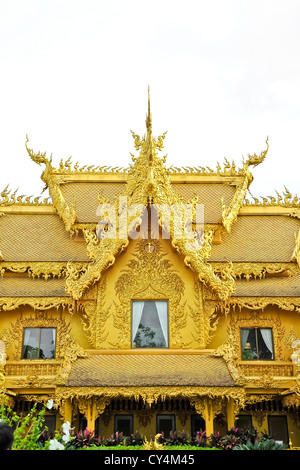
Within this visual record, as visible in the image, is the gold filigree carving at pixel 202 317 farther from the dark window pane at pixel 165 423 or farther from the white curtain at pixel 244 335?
the dark window pane at pixel 165 423

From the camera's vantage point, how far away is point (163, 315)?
46.8 feet

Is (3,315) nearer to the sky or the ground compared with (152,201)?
nearer to the ground

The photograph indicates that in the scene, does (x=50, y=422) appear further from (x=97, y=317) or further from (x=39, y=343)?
(x=97, y=317)

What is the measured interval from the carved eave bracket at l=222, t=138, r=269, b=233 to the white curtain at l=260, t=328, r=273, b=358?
351cm

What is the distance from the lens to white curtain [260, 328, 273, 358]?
14.6 m

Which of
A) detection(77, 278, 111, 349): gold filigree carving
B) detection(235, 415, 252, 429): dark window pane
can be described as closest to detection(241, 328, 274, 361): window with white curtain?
detection(235, 415, 252, 429): dark window pane

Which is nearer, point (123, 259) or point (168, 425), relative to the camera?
point (168, 425)

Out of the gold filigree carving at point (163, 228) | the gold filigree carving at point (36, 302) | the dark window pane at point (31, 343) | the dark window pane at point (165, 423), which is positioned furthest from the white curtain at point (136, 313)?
the dark window pane at point (31, 343)

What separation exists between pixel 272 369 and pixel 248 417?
4.71 feet

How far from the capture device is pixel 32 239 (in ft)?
54.5
